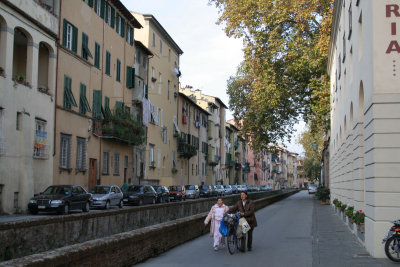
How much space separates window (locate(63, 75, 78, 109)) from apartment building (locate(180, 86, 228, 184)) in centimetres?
4259

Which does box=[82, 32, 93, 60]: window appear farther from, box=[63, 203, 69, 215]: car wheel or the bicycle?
the bicycle


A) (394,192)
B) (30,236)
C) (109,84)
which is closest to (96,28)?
(109,84)

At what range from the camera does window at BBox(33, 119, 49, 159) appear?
24953mm

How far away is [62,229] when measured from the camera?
12.4 meters

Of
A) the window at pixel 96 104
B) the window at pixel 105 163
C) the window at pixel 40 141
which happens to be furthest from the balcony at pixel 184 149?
the window at pixel 40 141

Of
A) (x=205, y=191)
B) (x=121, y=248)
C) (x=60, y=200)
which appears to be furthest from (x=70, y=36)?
(x=205, y=191)

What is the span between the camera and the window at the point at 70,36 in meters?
28.7

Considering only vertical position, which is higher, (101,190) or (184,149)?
(184,149)

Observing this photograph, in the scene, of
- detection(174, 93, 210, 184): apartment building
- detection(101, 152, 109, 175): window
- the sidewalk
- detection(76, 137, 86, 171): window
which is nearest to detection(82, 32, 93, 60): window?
detection(76, 137, 86, 171): window

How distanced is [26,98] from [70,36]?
6.61m

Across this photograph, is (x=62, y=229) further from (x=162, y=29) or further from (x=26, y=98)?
(x=162, y=29)

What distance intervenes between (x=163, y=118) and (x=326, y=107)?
69.0 ft

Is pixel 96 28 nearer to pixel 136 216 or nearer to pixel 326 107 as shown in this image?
pixel 326 107

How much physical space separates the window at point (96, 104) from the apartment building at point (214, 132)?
38.3 m
